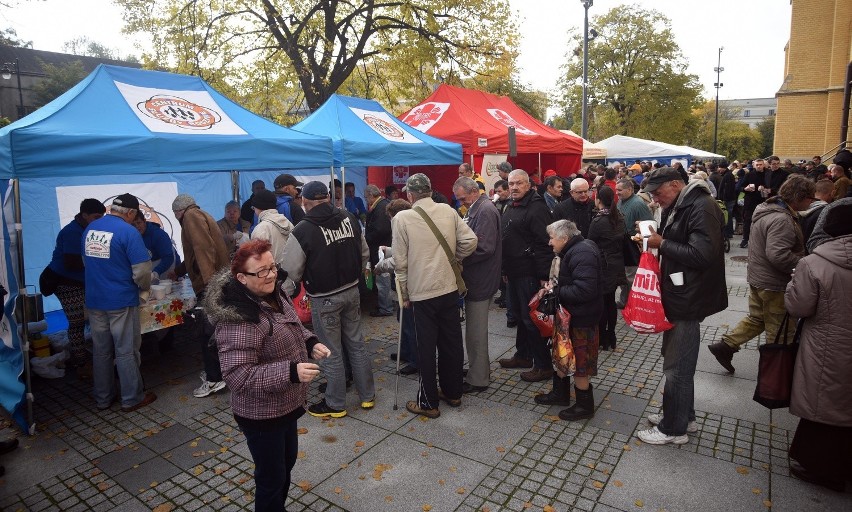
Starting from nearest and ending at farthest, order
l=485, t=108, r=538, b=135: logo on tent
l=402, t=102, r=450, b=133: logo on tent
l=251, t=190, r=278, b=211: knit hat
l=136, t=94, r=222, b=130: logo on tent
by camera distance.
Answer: l=251, t=190, r=278, b=211: knit hat → l=136, t=94, r=222, b=130: logo on tent → l=402, t=102, r=450, b=133: logo on tent → l=485, t=108, r=538, b=135: logo on tent

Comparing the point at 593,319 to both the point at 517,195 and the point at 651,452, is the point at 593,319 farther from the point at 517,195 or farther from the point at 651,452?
the point at 517,195

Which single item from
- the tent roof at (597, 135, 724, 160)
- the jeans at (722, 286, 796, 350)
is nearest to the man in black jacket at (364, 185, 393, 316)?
the jeans at (722, 286, 796, 350)

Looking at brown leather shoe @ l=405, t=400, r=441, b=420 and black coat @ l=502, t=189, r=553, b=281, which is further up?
black coat @ l=502, t=189, r=553, b=281

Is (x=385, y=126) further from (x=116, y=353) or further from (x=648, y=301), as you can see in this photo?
(x=648, y=301)

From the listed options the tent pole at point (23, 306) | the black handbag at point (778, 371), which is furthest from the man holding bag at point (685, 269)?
the tent pole at point (23, 306)

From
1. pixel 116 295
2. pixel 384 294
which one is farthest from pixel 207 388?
pixel 384 294

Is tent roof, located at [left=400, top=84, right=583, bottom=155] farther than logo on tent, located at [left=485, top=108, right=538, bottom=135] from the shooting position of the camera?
No

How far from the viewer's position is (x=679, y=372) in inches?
150

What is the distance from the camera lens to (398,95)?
16547 mm

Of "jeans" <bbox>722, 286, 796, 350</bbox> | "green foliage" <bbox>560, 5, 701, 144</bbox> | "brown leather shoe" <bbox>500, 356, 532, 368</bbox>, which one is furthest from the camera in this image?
"green foliage" <bbox>560, 5, 701, 144</bbox>

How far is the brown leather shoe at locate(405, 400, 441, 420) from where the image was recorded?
459cm

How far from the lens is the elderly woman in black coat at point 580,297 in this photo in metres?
4.15

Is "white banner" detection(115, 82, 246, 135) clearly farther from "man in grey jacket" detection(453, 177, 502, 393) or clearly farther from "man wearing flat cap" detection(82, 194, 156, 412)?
"man in grey jacket" detection(453, 177, 502, 393)

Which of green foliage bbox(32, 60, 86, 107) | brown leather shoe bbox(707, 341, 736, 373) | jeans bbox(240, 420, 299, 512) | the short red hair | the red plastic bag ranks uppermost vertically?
green foliage bbox(32, 60, 86, 107)
